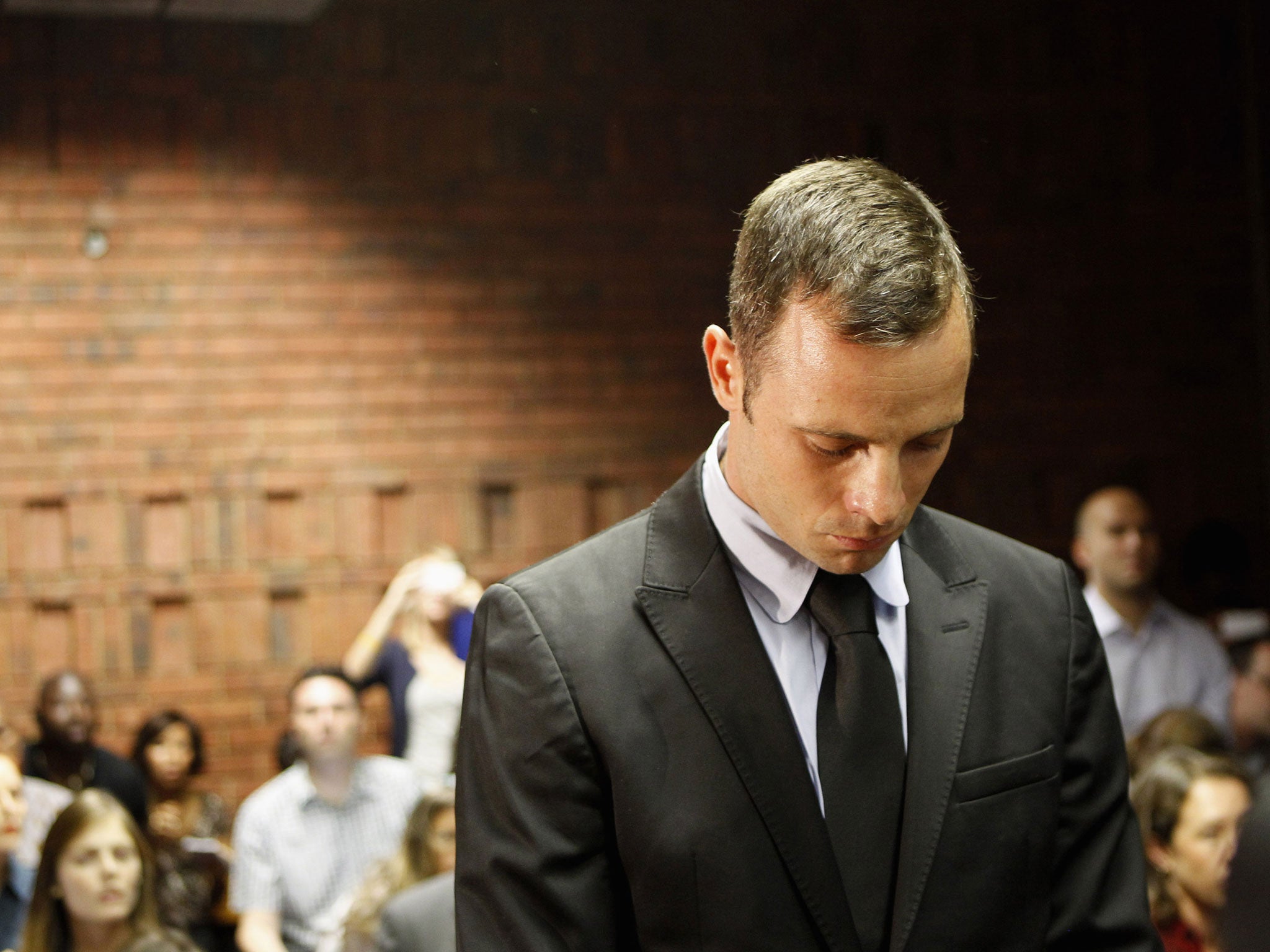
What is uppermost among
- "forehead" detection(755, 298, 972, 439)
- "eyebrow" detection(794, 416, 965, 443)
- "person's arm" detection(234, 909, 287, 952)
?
"forehead" detection(755, 298, 972, 439)

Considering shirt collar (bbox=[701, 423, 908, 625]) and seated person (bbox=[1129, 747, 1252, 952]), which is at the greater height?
shirt collar (bbox=[701, 423, 908, 625])

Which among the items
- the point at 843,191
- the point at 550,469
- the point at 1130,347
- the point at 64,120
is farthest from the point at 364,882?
the point at 1130,347

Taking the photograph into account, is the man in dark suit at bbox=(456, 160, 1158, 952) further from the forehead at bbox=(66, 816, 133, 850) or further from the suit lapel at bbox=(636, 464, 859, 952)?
the forehead at bbox=(66, 816, 133, 850)

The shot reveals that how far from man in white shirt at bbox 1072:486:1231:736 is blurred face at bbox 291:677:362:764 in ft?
6.71

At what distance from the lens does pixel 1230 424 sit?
5.65 meters

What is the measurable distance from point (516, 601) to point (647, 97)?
14.5ft

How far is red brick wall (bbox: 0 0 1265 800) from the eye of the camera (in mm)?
4848

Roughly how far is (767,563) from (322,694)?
324cm

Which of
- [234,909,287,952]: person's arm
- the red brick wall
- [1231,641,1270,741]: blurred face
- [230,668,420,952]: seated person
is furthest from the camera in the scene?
the red brick wall

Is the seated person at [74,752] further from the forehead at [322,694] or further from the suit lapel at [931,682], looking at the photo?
the suit lapel at [931,682]

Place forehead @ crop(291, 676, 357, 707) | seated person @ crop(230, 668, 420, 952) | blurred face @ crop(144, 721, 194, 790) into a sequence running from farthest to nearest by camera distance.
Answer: blurred face @ crop(144, 721, 194, 790) → forehead @ crop(291, 676, 357, 707) → seated person @ crop(230, 668, 420, 952)

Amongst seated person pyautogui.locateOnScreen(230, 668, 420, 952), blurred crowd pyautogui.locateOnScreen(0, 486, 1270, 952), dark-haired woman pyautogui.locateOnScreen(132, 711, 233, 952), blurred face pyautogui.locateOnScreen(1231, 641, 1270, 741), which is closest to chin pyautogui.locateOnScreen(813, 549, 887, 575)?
blurred crowd pyautogui.locateOnScreen(0, 486, 1270, 952)

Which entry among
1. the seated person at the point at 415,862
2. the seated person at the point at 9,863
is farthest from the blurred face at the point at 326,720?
the seated person at the point at 415,862

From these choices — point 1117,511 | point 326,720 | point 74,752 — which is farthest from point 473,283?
point 1117,511
